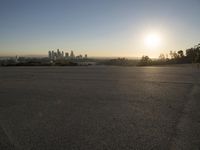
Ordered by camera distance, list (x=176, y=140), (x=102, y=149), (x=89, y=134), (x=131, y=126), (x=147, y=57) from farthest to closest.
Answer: (x=147, y=57) → (x=131, y=126) → (x=89, y=134) → (x=176, y=140) → (x=102, y=149)

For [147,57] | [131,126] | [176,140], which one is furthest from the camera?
[147,57]

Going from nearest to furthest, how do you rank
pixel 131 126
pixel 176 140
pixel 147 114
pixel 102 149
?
pixel 102 149, pixel 176 140, pixel 131 126, pixel 147 114

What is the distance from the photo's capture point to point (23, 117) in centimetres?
476

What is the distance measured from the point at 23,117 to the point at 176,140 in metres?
3.02

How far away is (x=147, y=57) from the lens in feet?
144

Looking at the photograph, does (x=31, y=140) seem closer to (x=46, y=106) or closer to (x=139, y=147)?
(x=139, y=147)

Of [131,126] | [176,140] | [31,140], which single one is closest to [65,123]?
[31,140]

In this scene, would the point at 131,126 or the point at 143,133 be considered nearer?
the point at 143,133

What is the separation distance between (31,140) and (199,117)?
10.6 ft

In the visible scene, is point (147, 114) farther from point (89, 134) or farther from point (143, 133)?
point (89, 134)

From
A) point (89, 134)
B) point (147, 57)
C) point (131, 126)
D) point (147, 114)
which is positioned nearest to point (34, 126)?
point (89, 134)

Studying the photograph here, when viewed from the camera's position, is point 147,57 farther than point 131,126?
Yes

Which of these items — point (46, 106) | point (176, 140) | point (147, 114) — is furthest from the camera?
point (46, 106)

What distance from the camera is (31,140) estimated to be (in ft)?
11.5
